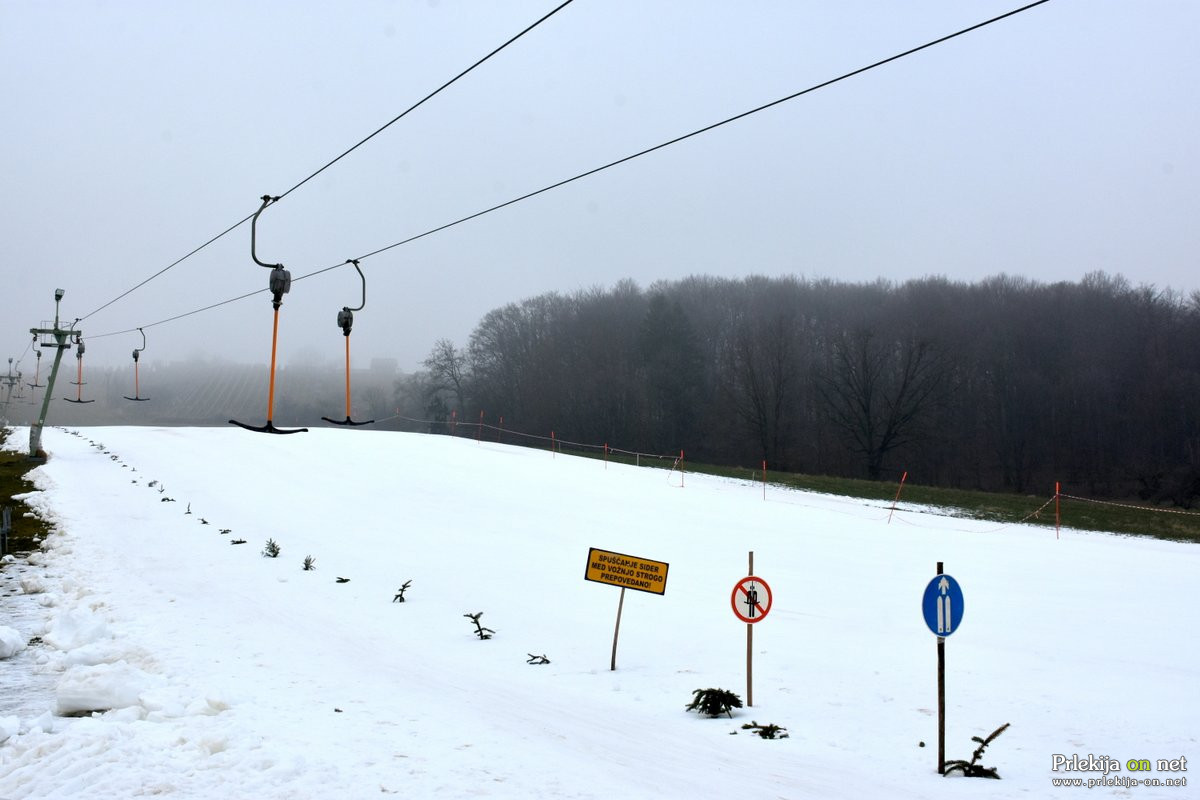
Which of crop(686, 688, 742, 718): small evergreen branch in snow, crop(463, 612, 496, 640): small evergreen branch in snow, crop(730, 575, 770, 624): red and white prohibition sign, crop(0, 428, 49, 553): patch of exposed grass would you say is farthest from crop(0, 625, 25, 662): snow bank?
crop(730, 575, 770, 624): red and white prohibition sign

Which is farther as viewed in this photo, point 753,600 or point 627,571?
point 627,571

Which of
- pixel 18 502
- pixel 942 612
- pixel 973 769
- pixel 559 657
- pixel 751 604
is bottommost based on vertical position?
pixel 559 657

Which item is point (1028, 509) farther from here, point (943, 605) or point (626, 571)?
point (943, 605)

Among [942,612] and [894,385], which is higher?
[894,385]

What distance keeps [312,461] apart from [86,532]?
55.0 feet

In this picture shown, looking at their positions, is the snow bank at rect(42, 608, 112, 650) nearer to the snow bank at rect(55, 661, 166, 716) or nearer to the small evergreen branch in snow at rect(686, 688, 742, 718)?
the snow bank at rect(55, 661, 166, 716)

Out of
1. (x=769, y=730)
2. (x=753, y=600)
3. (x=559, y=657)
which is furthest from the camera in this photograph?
(x=559, y=657)

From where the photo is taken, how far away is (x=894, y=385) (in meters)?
73.2

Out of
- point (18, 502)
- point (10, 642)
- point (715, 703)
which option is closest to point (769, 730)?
point (715, 703)

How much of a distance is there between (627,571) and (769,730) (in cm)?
306

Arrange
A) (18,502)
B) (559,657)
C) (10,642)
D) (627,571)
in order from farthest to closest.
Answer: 1. (18,502)
2. (559,657)
3. (627,571)
4. (10,642)

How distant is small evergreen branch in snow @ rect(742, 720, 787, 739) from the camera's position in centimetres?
812

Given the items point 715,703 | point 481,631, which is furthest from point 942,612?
point 481,631

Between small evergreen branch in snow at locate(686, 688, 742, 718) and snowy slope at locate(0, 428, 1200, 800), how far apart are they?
15 cm
